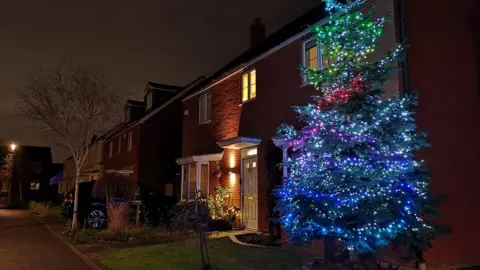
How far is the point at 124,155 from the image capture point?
31.5 meters

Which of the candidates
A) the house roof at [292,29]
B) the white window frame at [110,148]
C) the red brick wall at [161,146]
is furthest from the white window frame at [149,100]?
the house roof at [292,29]

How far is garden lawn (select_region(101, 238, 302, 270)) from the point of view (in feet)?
30.8

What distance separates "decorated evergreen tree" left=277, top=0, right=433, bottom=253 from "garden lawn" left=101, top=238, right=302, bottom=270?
1.45m

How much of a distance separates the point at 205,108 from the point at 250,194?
5.90 meters

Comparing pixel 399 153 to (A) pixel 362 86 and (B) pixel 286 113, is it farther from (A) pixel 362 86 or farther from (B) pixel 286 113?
(B) pixel 286 113

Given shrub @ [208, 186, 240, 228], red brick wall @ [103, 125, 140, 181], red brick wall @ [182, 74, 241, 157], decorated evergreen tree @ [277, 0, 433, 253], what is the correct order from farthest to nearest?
red brick wall @ [103, 125, 140, 181], red brick wall @ [182, 74, 241, 157], shrub @ [208, 186, 240, 228], decorated evergreen tree @ [277, 0, 433, 253]

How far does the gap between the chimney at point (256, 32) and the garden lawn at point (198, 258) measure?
1371 centimetres

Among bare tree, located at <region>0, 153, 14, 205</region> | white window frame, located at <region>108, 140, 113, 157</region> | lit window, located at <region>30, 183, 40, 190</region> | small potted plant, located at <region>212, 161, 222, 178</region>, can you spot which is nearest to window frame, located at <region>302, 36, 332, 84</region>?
small potted plant, located at <region>212, 161, 222, 178</region>

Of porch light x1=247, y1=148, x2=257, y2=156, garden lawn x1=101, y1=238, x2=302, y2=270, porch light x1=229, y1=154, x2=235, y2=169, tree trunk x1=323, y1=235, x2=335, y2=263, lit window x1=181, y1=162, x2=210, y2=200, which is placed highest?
porch light x1=247, y1=148, x2=257, y2=156

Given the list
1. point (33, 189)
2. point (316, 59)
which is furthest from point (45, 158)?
point (316, 59)

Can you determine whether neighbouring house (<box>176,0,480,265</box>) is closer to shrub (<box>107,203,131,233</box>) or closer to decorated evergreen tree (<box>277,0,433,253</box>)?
decorated evergreen tree (<box>277,0,433,253</box>)

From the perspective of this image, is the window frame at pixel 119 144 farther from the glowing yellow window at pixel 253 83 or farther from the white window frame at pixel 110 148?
the glowing yellow window at pixel 253 83

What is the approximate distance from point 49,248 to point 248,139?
23.8 ft

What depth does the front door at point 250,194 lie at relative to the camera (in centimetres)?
1480
